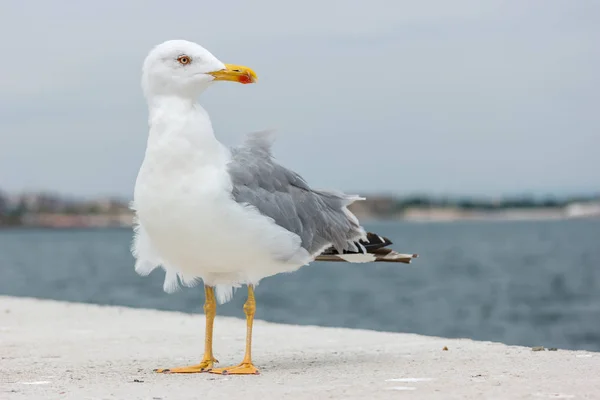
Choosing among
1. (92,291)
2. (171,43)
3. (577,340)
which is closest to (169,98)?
(171,43)

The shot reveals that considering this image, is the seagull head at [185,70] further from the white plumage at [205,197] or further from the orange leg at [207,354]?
the orange leg at [207,354]

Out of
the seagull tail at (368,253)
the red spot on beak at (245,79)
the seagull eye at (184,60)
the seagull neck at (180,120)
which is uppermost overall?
the seagull eye at (184,60)

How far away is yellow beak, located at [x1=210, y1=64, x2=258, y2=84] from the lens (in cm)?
641

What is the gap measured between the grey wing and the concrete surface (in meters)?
0.92

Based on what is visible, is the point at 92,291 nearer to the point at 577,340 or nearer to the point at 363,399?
the point at 577,340

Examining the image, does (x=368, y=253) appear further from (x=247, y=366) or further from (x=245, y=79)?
(x=245, y=79)

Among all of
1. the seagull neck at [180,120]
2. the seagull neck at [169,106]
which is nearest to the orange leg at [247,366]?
the seagull neck at [180,120]

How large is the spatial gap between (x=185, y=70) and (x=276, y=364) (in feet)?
7.41

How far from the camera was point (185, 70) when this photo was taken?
6398 millimetres

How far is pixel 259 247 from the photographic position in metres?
6.34

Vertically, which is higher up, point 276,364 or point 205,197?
point 205,197

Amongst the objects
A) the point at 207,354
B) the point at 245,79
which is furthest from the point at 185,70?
the point at 207,354

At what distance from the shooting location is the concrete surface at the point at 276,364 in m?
5.60

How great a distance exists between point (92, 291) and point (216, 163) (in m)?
31.8
